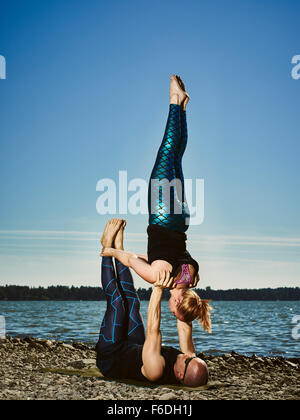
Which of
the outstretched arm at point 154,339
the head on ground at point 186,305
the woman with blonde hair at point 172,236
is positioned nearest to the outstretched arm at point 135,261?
the woman with blonde hair at point 172,236

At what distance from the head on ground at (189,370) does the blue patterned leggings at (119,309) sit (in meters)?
0.87

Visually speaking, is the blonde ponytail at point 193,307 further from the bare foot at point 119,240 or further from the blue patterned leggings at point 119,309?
the bare foot at point 119,240

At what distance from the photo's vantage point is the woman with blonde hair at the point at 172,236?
6.27m

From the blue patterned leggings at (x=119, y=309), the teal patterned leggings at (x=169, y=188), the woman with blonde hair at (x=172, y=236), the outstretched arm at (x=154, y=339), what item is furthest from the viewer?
the blue patterned leggings at (x=119, y=309)

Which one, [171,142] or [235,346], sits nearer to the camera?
[171,142]

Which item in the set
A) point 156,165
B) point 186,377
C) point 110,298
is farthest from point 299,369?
point 156,165

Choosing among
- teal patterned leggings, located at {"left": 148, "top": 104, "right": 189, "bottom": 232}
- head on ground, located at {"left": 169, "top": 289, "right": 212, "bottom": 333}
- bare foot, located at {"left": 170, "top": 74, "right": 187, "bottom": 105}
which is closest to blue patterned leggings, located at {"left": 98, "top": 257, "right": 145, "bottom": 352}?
head on ground, located at {"left": 169, "top": 289, "right": 212, "bottom": 333}

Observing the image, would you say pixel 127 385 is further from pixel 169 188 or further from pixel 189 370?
pixel 169 188

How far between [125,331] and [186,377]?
3.93ft

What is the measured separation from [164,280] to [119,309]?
110cm

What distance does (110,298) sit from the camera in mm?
6793

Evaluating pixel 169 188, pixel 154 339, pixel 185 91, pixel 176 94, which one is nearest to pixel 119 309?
pixel 154 339
